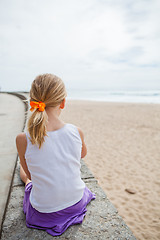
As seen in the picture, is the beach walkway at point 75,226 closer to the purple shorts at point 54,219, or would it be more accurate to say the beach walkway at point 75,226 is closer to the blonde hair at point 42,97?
the purple shorts at point 54,219

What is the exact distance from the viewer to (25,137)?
1332 millimetres

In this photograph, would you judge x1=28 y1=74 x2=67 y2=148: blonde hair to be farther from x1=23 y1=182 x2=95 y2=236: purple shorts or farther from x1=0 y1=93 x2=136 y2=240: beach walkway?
x1=0 y1=93 x2=136 y2=240: beach walkway

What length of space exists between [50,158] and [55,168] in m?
0.08

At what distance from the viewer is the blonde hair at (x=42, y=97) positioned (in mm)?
1256

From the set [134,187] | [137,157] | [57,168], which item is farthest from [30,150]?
[137,157]

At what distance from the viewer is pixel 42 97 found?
1.29m

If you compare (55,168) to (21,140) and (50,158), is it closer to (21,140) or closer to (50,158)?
(50,158)

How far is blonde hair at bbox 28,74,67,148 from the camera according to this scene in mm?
1256

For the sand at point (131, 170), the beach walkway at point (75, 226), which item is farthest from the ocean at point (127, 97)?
the beach walkway at point (75, 226)

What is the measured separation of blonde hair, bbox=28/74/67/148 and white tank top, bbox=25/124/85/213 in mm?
72

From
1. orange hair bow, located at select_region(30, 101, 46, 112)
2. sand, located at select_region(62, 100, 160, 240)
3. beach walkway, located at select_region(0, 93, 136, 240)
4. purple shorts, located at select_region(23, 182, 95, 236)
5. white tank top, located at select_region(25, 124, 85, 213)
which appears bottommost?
sand, located at select_region(62, 100, 160, 240)

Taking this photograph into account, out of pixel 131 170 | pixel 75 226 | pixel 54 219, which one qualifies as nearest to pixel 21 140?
pixel 54 219

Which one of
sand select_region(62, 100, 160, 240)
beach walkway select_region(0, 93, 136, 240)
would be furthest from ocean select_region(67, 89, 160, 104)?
beach walkway select_region(0, 93, 136, 240)

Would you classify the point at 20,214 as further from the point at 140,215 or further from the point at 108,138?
the point at 108,138
